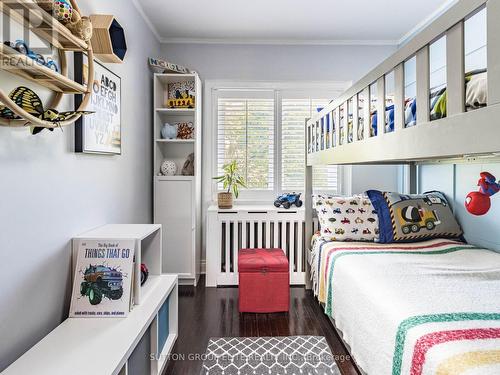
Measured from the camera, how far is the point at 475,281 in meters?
1.57

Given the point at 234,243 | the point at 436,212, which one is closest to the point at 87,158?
the point at 234,243

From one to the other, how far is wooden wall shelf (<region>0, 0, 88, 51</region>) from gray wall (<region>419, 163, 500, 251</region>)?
8.94 ft

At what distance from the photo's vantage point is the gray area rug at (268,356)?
5.90 ft

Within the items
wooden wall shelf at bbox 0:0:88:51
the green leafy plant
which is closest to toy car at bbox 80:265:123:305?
wooden wall shelf at bbox 0:0:88:51

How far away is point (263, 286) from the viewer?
2.46 meters

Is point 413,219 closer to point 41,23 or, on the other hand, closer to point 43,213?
point 43,213

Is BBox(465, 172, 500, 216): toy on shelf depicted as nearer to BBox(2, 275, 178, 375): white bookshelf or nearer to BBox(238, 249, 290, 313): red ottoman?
BBox(238, 249, 290, 313): red ottoman

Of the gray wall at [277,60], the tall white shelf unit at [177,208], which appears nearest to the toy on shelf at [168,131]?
the tall white shelf unit at [177,208]

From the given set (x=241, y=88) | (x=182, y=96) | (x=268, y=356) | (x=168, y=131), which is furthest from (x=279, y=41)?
(x=268, y=356)

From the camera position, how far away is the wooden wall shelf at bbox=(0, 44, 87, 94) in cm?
103

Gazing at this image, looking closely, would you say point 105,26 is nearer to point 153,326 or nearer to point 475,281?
point 153,326

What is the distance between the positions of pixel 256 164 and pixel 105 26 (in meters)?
2.07

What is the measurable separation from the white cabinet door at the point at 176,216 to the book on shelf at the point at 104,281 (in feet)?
4.79

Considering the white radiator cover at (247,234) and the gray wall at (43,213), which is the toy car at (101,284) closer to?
the gray wall at (43,213)
